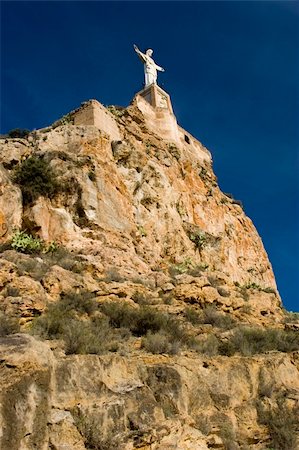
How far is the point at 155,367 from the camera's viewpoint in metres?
7.62

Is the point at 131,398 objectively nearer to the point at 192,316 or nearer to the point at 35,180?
the point at 192,316

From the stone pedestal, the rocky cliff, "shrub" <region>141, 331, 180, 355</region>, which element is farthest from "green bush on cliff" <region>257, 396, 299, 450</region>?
the stone pedestal

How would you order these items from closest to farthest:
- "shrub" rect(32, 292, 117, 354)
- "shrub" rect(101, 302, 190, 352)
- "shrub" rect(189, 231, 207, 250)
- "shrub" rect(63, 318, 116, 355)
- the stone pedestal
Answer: "shrub" rect(63, 318, 116, 355) → "shrub" rect(32, 292, 117, 354) → "shrub" rect(101, 302, 190, 352) → "shrub" rect(189, 231, 207, 250) → the stone pedestal

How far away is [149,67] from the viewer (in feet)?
113

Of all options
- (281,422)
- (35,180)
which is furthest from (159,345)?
(35,180)

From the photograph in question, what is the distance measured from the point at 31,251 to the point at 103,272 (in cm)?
235

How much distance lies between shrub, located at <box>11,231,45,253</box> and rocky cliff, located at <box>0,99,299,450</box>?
0.04 meters

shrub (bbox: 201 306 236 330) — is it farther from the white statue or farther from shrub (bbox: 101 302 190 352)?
the white statue

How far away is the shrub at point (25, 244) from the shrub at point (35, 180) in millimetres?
2006

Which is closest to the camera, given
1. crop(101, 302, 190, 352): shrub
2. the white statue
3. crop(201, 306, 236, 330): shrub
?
crop(101, 302, 190, 352): shrub

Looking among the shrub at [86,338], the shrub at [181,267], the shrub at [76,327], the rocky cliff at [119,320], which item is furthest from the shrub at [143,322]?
the shrub at [181,267]

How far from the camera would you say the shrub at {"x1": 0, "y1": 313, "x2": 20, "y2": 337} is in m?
7.66

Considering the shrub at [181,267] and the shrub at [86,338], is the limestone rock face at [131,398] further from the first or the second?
the shrub at [181,267]

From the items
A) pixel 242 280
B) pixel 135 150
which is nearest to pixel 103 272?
pixel 135 150
